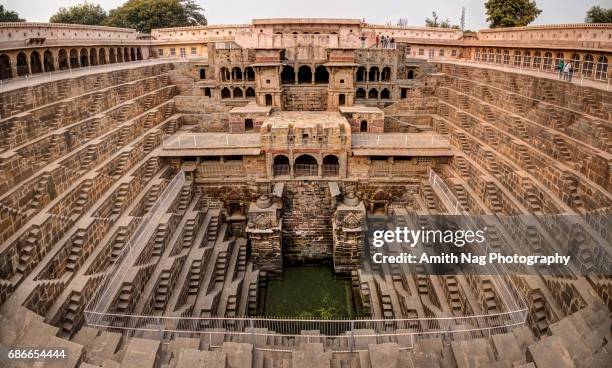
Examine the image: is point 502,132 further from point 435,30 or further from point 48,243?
point 435,30

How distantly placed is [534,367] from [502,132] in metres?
12.7

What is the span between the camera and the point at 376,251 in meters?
19.3

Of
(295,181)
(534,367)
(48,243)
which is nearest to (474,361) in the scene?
(534,367)

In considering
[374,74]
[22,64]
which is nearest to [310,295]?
[374,74]

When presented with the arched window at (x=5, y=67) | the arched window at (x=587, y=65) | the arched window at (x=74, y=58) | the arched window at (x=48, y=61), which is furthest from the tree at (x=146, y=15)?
the arched window at (x=587, y=65)

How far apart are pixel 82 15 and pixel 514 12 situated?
47990 mm

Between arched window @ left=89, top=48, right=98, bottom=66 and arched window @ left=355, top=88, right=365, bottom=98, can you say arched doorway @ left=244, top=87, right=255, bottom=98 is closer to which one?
arched window @ left=355, top=88, right=365, bottom=98

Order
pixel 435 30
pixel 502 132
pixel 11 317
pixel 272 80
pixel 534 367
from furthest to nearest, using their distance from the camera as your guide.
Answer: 1. pixel 435 30
2. pixel 272 80
3. pixel 502 132
4. pixel 11 317
5. pixel 534 367

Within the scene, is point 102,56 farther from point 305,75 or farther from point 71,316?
point 71,316

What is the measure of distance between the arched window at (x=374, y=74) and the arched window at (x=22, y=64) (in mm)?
22278

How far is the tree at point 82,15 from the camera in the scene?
4822cm

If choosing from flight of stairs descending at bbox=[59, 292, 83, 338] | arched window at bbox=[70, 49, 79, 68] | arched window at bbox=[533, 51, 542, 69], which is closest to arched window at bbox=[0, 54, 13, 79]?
arched window at bbox=[70, 49, 79, 68]

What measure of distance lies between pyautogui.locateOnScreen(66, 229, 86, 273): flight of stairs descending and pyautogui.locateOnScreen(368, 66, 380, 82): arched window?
2246 cm

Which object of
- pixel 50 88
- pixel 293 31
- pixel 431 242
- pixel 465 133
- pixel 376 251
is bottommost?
pixel 376 251
